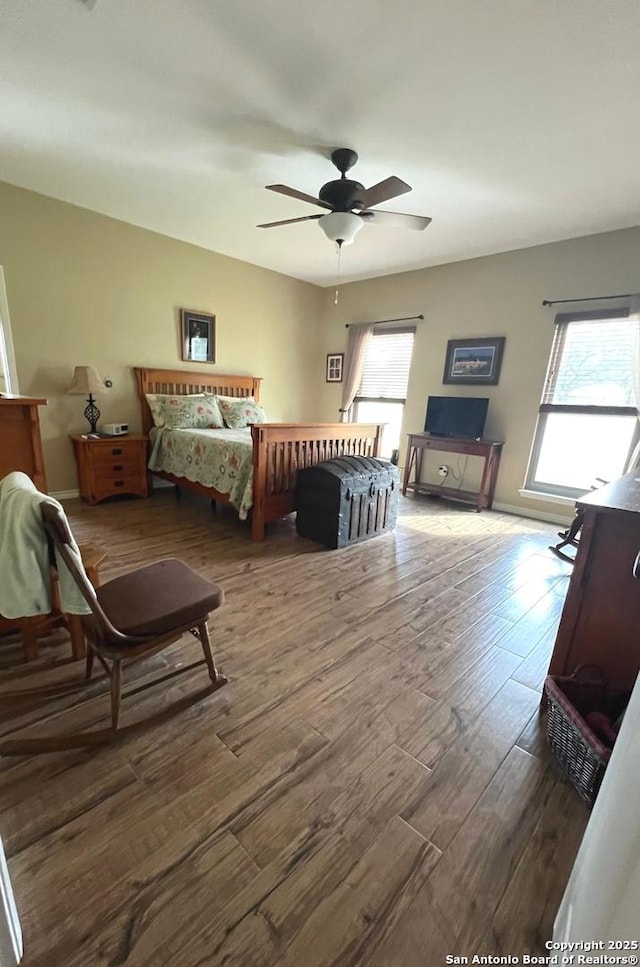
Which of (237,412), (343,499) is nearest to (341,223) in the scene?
(343,499)

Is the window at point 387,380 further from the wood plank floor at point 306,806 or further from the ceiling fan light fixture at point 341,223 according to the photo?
the wood plank floor at point 306,806

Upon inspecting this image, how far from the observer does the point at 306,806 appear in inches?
45.8

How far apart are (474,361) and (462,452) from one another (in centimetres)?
107

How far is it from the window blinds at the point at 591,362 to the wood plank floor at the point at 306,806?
103 inches

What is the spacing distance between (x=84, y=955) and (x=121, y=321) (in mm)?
4450

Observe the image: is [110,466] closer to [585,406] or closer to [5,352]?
[5,352]

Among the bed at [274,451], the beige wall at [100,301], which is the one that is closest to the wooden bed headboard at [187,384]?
the bed at [274,451]

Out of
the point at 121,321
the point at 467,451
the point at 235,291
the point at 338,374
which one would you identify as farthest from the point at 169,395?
the point at 467,451

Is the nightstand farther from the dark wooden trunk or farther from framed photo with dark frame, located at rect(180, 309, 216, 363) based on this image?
the dark wooden trunk

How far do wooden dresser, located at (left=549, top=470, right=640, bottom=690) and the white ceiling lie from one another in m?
1.99

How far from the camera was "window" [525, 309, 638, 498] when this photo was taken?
350 cm

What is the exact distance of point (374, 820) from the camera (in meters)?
1.13

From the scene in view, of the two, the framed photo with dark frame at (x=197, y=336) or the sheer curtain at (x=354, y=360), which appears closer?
the framed photo with dark frame at (x=197, y=336)

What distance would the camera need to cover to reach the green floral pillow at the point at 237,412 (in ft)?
14.8
